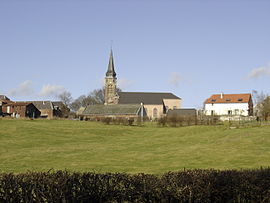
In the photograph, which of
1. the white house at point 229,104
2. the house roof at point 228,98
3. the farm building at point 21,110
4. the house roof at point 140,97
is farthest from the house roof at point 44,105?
the house roof at point 228,98

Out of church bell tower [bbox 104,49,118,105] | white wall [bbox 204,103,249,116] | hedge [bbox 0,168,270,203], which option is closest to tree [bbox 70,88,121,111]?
church bell tower [bbox 104,49,118,105]

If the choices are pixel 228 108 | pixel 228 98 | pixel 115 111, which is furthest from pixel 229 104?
pixel 115 111

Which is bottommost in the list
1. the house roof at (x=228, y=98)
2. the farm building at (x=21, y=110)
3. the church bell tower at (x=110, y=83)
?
the farm building at (x=21, y=110)

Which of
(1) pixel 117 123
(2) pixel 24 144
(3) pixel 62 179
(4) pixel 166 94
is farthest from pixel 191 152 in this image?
(4) pixel 166 94

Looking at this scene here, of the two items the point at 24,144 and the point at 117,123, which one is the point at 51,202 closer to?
the point at 24,144

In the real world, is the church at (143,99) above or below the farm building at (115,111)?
above

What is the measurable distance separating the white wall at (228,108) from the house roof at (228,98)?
930mm

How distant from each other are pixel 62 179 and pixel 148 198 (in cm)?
234

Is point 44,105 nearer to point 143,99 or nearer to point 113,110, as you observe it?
point 113,110

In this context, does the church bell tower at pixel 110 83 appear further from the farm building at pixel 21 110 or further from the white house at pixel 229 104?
the farm building at pixel 21 110

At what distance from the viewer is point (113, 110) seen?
344 feet

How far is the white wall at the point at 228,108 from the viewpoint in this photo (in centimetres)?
10806

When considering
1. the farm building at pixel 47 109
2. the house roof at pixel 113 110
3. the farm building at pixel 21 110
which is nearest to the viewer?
the farm building at pixel 21 110

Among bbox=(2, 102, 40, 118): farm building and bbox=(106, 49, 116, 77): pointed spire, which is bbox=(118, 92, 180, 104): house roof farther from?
bbox=(2, 102, 40, 118): farm building
